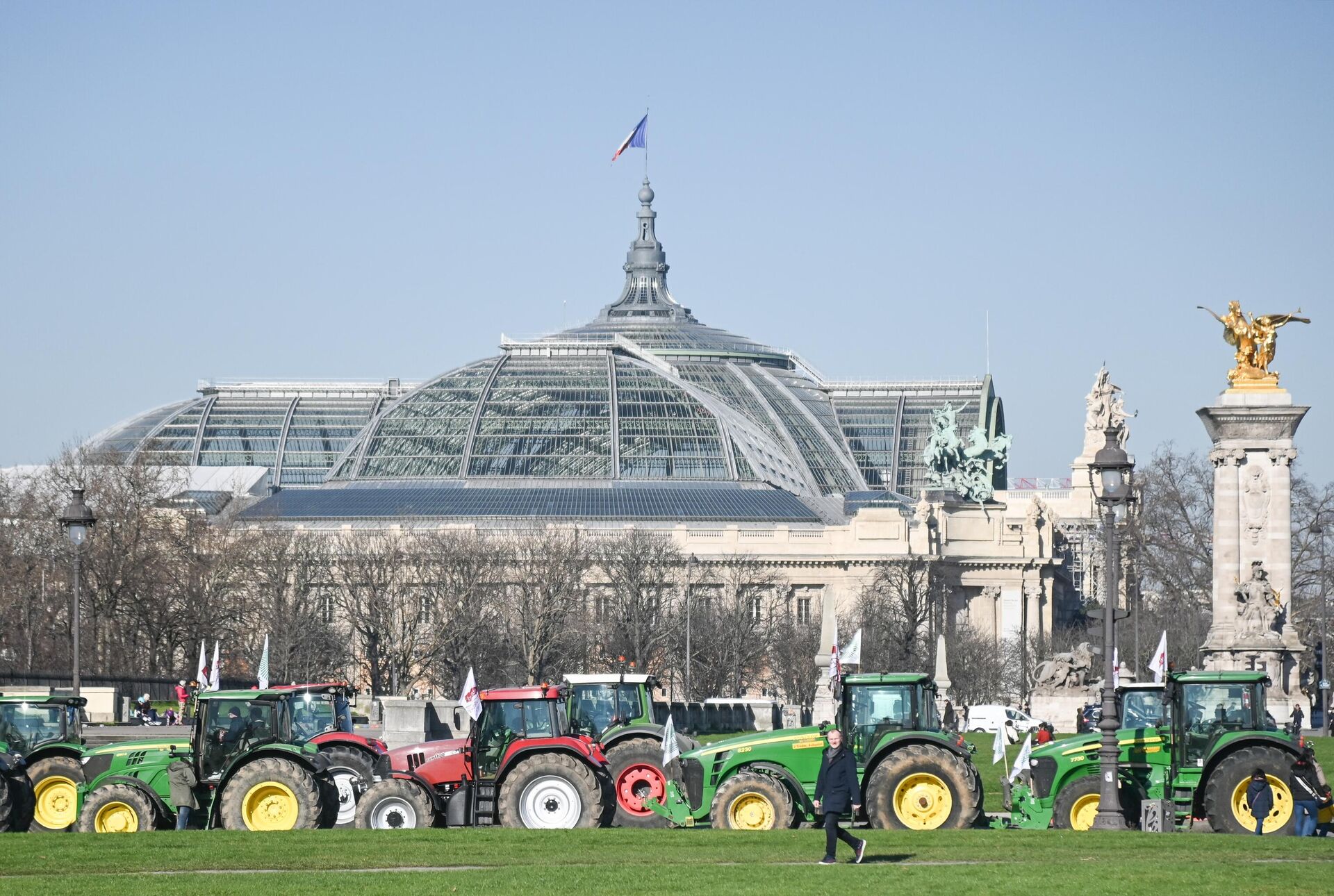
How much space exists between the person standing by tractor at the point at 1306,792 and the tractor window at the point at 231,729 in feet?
41.4

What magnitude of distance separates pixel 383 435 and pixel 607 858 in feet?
471

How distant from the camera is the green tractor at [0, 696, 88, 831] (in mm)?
34500

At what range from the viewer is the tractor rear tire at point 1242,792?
1291 inches

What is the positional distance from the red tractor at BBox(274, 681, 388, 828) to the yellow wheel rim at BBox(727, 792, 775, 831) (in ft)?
16.3

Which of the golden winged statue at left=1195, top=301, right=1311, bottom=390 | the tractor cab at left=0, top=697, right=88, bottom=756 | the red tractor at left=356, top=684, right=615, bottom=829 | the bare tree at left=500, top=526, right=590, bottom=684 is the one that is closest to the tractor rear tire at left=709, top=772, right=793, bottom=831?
the red tractor at left=356, top=684, right=615, bottom=829

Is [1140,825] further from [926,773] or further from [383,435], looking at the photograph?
[383,435]

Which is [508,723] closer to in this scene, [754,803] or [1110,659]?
[754,803]

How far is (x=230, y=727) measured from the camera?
34.4 m

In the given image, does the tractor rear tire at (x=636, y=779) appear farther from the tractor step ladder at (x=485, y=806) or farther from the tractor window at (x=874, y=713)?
the tractor window at (x=874, y=713)

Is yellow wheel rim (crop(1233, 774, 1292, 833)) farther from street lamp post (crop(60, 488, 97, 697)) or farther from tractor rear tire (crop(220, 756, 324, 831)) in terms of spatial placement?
street lamp post (crop(60, 488, 97, 697))

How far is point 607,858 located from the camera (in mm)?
29547

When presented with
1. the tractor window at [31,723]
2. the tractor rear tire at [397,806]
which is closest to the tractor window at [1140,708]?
the tractor rear tire at [397,806]

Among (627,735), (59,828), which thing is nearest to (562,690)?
(627,735)

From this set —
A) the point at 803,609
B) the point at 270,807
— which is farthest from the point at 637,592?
the point at 270,807
